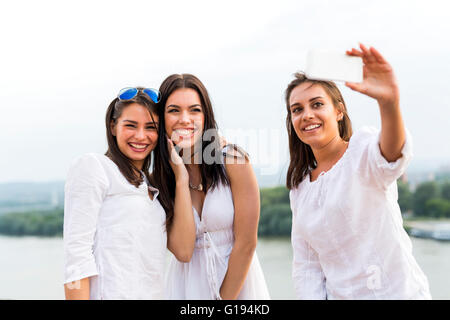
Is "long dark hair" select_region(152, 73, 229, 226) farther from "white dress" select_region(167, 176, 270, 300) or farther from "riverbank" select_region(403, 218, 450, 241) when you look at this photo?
"riverbank" select_region(403, 218, 450, 241)

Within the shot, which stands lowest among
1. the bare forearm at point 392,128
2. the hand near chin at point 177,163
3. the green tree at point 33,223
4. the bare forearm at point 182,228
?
the green tree at point 33,223

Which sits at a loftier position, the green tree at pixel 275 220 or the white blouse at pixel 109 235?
the white blouse at pixel 109 235

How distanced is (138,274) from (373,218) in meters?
1.13

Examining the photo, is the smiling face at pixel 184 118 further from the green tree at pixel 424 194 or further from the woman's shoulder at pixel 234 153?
the green tree at pixel 424 194

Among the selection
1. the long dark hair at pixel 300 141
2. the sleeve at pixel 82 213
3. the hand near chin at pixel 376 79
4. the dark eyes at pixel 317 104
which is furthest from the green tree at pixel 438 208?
the sleeve at pixel 82 213

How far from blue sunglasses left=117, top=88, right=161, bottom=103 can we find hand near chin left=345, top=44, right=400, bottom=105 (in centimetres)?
112

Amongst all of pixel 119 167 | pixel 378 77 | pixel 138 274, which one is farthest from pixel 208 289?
pixel 378 77

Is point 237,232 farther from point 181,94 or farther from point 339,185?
point 181,94

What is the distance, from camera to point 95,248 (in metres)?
1.95

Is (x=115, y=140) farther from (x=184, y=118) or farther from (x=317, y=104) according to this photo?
(x=317, y=104)

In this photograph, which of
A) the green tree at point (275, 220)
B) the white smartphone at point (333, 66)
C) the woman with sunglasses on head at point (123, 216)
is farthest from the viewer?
the green tree at point (275, 220)

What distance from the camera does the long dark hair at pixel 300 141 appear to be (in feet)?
7.08

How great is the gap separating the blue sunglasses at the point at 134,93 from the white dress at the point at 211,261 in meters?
0.62

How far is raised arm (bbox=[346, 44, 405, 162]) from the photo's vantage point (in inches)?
59.8
